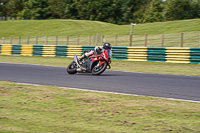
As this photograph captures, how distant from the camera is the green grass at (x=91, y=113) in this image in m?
5.30

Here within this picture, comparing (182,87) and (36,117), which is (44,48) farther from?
(36,117)


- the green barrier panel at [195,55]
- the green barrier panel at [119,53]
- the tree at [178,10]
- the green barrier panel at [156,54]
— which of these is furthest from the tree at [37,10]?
the green barrier panel at [195,55]

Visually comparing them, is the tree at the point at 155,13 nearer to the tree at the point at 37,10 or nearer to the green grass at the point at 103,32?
the green grass at the point at 103,32

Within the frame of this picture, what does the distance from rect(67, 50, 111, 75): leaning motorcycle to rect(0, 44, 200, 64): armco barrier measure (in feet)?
29.7

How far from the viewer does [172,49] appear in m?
21.4

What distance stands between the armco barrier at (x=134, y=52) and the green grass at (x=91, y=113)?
13.3 metres

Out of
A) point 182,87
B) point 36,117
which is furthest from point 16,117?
point 182,87

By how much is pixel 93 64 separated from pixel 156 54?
9638 millimetres

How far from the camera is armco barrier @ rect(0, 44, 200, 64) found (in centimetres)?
2086

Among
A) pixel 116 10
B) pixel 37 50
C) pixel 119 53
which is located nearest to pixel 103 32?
pixel 37 50

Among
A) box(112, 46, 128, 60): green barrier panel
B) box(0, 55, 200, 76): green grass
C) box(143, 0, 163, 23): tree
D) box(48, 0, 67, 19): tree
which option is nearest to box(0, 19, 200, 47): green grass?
box(0, 55, 200, 76): green grass

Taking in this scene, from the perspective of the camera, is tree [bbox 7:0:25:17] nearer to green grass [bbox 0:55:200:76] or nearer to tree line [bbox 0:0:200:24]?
tree line [bbox 0:0:200:24]

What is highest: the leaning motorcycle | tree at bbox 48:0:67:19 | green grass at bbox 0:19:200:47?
tree at bbox 48:0:67:19

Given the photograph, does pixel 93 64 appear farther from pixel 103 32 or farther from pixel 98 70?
pixel 103 32
